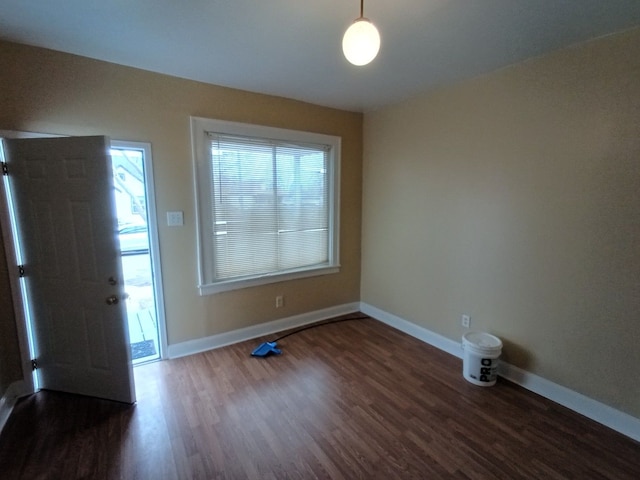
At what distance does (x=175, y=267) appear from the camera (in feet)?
9.37

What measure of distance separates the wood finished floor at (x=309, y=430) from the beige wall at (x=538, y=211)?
505mm

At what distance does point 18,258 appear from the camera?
222cm

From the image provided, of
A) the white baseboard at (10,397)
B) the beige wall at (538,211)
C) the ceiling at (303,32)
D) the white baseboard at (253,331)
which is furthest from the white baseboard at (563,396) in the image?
the white baseboard at (10,397)

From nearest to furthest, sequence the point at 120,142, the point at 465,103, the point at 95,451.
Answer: the point at 95,451, the point at 120,142, the point at 465,103

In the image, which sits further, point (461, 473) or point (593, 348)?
point (593, 348)

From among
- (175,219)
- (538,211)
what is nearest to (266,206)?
(175,219)

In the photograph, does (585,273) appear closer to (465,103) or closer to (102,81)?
(465,103)

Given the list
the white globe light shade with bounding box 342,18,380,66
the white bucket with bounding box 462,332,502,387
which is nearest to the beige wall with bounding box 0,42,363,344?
the white bucket with bounding box 462,332,502,387

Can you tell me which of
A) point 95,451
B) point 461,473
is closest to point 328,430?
point 461,473

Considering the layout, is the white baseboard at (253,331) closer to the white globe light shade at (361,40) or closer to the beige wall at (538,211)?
the beige wall at (538,211)

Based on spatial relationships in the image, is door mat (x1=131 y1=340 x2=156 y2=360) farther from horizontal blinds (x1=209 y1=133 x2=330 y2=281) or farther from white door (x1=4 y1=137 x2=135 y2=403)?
horizontal blinds (x1=209 y1=133 x2=330 y2=281)

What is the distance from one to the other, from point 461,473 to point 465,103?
9.26 ft

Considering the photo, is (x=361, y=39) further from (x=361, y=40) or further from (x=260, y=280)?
(x=260, y=280)

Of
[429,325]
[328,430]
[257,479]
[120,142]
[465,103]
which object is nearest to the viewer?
[257,479]
